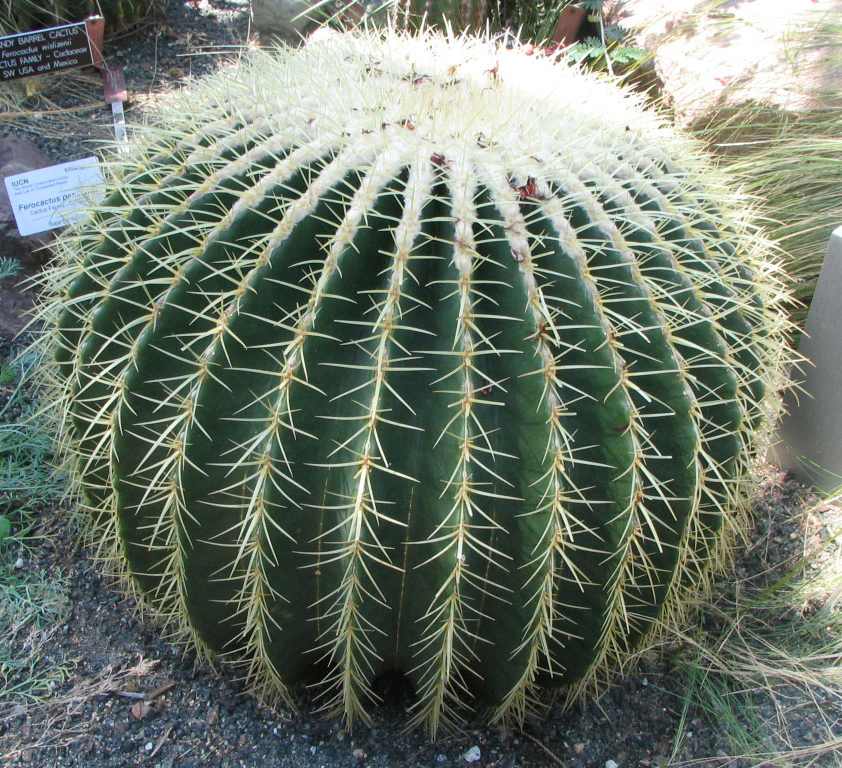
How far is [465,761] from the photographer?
2.06 metres

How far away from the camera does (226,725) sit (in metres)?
2.13

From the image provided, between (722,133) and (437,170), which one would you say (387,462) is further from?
(722,133)

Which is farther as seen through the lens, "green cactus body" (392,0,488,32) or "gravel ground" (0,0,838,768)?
A: "green cactus body" (392,0,488,32)

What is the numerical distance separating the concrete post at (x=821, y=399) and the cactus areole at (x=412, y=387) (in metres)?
Answer: 0.97

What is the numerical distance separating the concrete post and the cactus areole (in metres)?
0.97

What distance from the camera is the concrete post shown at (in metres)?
2.88

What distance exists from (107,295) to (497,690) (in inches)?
48.5

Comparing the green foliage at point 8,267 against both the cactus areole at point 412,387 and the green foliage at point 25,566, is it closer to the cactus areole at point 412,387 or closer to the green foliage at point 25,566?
the green foliage at point 25,566

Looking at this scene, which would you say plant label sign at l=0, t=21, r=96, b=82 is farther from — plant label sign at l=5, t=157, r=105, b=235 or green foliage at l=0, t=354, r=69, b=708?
green foliage at l=0, t=354, r=69, b=708

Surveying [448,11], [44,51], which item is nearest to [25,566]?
[44,51]

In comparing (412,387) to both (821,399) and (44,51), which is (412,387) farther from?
(44,51)

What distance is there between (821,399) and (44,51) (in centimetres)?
342

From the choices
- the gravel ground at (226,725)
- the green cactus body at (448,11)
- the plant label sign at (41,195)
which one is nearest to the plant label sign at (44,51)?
the plant label sign at (41,195)

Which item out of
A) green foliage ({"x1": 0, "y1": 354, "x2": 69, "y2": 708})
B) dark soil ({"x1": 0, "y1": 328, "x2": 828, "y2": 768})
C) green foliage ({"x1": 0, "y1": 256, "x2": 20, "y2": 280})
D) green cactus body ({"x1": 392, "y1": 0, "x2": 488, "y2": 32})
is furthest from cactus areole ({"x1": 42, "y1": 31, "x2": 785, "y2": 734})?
green cactus body ({"x1": 392, "y1": 0, "x2": 488, "y2": 32})
